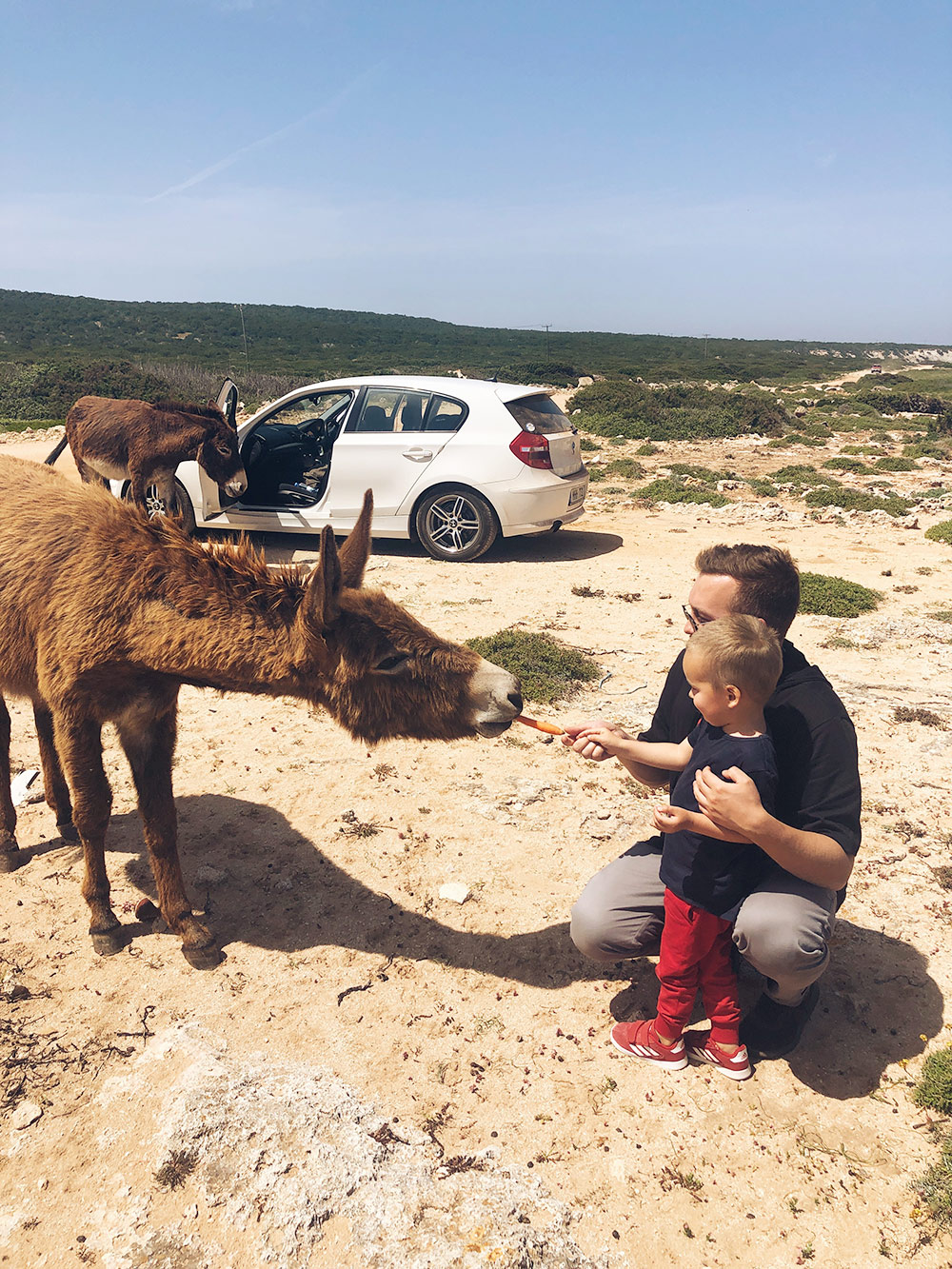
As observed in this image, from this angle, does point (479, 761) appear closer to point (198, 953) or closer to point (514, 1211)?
point (198, 953)

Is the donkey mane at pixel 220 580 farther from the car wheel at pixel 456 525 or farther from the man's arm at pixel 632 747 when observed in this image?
the car wheel at pixel 456 525

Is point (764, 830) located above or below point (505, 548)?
above

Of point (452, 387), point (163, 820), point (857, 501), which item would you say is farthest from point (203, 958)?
point (857, 501)

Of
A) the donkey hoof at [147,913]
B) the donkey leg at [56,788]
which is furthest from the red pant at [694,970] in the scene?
the donkey leg at [56,788]

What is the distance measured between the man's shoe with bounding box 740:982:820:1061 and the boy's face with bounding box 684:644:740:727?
1.22 m

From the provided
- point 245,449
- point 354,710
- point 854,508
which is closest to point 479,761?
point 354,710

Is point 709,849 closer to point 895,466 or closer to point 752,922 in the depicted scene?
point 752,922

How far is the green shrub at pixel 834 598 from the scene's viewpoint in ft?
25.6

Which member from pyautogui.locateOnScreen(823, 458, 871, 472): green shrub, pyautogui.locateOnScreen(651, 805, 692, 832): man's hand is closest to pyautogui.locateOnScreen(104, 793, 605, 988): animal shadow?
pyautogui.locateOnScreen(651, 805, 692, 832): man's hand

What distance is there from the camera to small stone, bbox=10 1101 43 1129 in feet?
8.63

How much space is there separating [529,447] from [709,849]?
23.8 ft

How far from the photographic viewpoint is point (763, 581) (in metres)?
2.83

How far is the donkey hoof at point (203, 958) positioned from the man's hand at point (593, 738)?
74.3 inches

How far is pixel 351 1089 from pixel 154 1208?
701 mm
